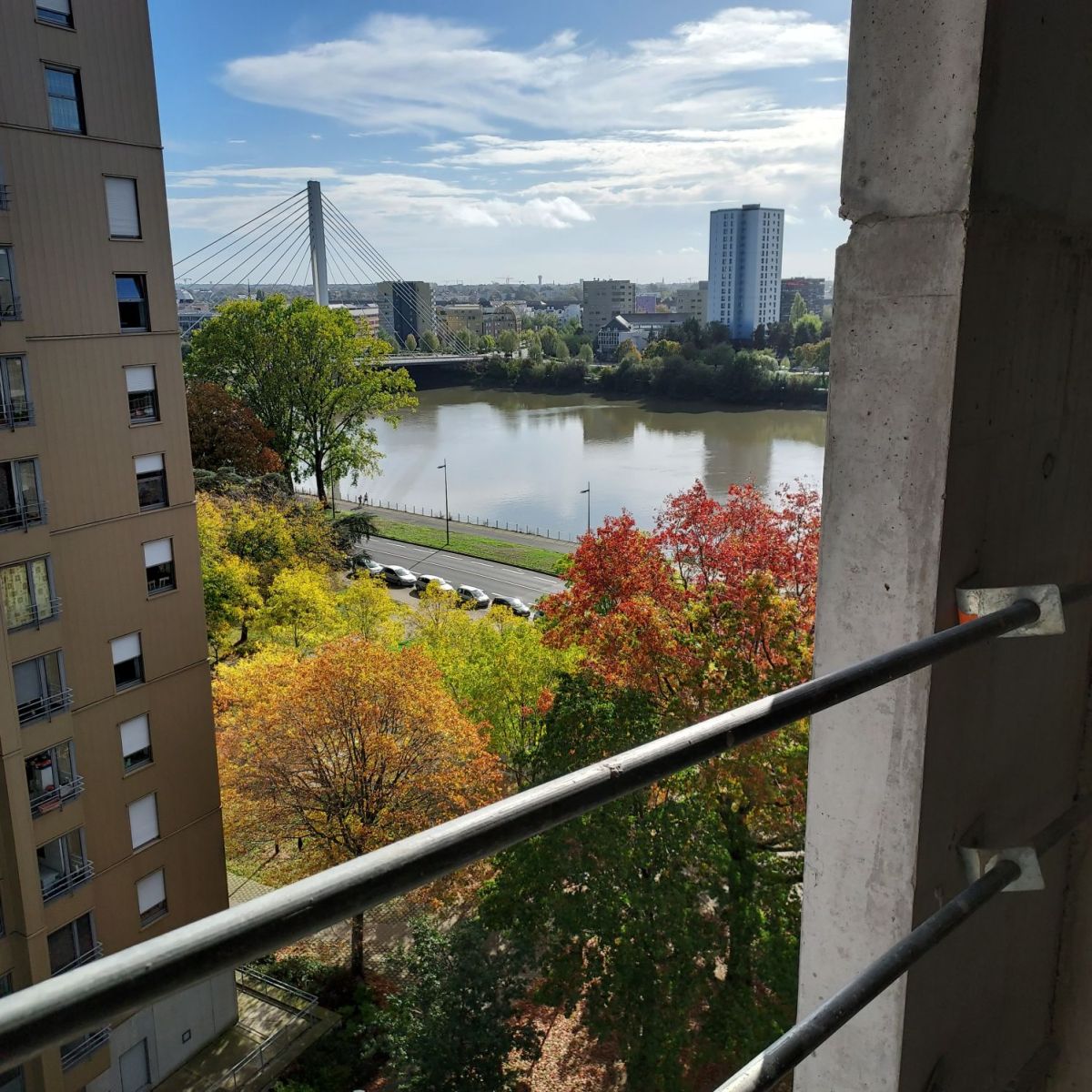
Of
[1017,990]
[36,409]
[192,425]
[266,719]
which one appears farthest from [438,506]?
[1017,990]

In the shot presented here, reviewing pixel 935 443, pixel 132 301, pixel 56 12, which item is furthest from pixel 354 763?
pixel 935 443

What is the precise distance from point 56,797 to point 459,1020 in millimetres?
2589

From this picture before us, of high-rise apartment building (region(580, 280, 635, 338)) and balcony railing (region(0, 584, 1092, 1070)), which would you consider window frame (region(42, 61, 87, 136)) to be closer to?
balcony railing (region(0, 584, 1092, 1070))

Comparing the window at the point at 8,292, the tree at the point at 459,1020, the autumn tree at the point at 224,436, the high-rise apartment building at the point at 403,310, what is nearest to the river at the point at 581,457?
the autumn tree at the point at 224,436

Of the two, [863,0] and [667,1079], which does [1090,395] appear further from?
[667,1079]

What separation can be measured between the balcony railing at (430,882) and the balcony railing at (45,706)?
5.77 meters

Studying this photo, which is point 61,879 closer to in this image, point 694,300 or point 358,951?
point 358,951

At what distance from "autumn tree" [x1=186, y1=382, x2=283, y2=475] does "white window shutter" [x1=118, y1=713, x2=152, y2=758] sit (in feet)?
38.5

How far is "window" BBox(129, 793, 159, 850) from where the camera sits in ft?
21.3

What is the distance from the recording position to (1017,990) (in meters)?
1.25

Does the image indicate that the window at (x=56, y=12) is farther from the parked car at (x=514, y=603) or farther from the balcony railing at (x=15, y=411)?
the parked car at (x=514, y=603)

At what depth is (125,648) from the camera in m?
6.31

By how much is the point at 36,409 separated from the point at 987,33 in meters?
5.79

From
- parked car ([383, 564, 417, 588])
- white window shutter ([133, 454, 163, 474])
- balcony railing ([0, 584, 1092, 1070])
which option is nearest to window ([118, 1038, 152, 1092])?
white window shutter ([133, 454, 163, 474])
